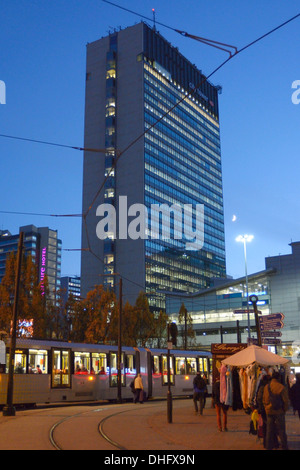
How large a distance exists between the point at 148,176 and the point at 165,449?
392 ft

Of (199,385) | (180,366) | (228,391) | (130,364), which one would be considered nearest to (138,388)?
(130,364)

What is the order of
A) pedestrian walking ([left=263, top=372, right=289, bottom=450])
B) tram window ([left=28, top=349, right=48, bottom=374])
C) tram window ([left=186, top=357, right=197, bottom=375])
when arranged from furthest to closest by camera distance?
tram window ([left=186, top=357, right=197, bottom=375]) < tram window ([left=28, top=349, right=48, bottom=374]) < pedestrian walking ([left=263, top=372, right=289, bottom=450])

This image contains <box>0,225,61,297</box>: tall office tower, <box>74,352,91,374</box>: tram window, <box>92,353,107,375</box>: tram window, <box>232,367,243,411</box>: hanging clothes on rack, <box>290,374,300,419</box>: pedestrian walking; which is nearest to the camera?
<box>290,374,300,419</box>: pedestrian walking

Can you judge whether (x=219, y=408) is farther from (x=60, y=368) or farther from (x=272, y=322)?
(x=60, y=368)

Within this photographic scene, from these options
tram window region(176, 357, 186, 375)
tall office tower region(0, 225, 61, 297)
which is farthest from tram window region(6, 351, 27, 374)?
tall office tower region(0, 225, 61, 297)

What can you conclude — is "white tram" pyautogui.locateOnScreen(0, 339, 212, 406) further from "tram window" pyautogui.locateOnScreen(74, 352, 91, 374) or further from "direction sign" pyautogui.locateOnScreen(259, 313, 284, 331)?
"direction sign" pyautogui.locateOnScreen(259, 313, 284, 331)

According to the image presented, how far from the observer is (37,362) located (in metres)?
26.6

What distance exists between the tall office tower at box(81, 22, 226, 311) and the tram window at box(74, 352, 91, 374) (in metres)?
90.6

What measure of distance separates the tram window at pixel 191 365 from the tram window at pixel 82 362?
10.6m

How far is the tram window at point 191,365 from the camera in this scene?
38.3 metres

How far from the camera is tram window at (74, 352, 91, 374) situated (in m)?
29.0

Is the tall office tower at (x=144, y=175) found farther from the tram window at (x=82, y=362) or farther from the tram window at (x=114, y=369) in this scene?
the tram window at (x=82, y=362)

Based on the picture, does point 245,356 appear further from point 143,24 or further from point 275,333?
point 143,24

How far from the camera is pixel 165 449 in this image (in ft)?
37.9
